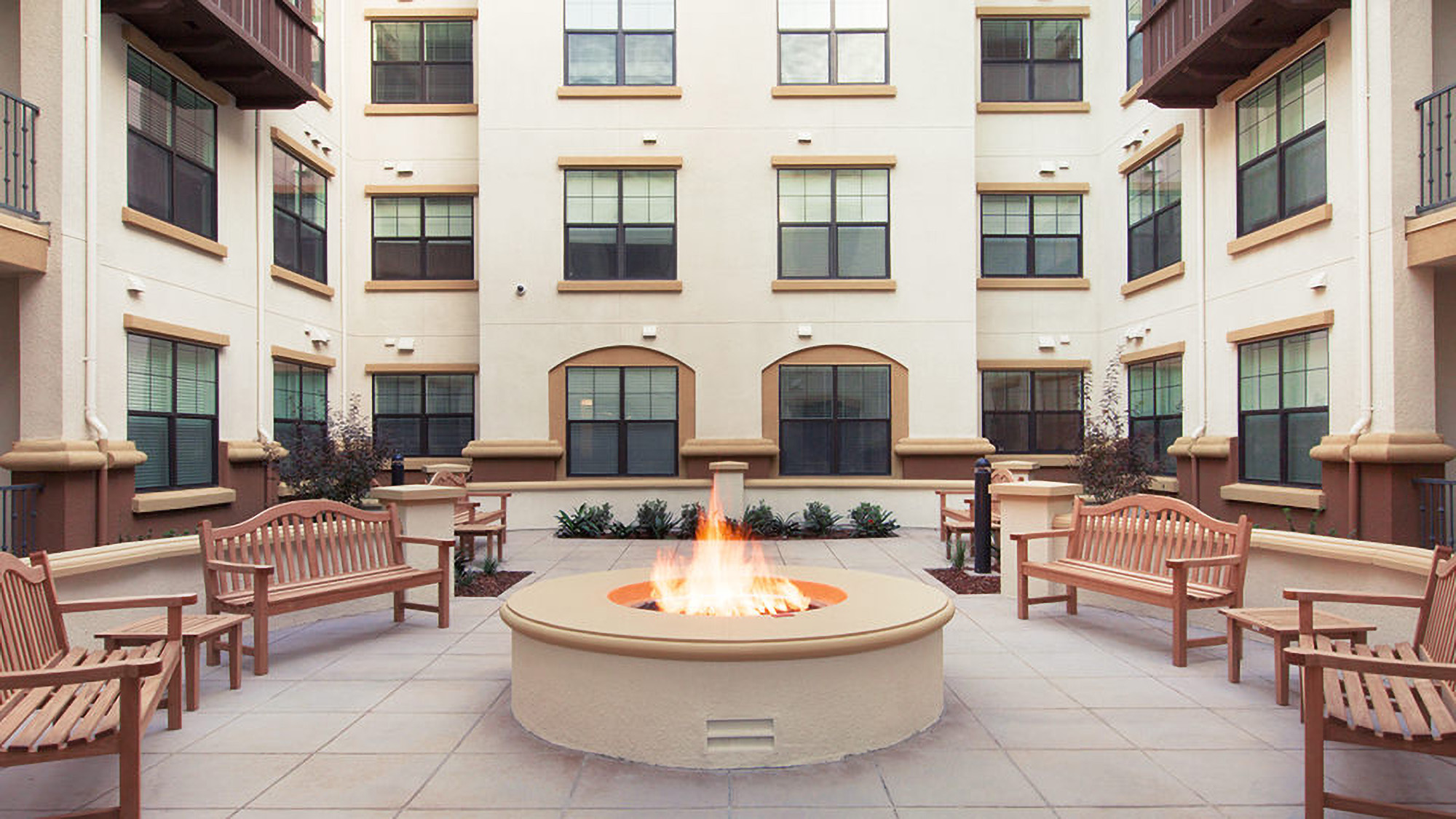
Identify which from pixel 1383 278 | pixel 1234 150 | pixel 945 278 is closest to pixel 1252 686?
pixel 1383 278

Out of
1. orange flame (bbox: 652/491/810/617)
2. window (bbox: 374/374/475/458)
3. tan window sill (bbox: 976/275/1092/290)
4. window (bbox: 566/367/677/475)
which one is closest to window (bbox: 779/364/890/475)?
window (bbox: 566/367/677/475)

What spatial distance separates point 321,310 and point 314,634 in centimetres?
901

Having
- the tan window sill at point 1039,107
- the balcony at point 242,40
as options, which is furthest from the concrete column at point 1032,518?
the balcony at point 242,40

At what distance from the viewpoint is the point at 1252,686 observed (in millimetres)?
5930

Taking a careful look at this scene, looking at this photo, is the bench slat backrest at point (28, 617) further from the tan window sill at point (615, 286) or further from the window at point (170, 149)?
the tan window sill at point (615, 286)

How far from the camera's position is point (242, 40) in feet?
34.7

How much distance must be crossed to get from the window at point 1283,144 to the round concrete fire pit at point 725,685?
9.10 m

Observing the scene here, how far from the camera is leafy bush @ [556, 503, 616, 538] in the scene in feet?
46.9

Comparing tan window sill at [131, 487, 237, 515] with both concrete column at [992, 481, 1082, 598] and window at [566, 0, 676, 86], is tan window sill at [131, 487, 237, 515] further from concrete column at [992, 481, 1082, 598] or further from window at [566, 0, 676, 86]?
concrete column at [992, 481, 1082, 598]

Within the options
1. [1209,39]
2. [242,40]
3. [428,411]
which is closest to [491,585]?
[428,411]

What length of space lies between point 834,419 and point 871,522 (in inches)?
91.0

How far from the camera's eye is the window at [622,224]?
1579 centimetres

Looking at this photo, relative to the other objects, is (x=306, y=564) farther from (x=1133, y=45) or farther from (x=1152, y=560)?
(x=1133, y=45)

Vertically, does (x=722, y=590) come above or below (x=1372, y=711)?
above
